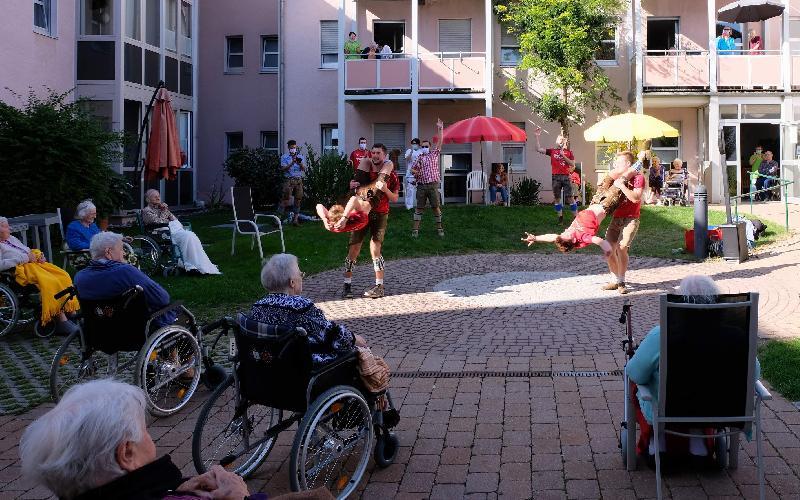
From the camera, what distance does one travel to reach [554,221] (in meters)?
20.5

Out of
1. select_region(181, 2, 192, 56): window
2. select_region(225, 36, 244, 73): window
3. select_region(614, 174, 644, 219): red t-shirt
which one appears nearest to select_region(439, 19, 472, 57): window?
select_region(225, 36, 244, 73): window

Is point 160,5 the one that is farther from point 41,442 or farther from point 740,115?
point 41,442

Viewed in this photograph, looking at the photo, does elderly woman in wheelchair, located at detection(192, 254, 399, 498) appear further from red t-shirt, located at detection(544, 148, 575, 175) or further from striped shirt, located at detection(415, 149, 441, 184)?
red t-shirt, located at detection(544, 148, 575, 175)

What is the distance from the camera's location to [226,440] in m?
5.19

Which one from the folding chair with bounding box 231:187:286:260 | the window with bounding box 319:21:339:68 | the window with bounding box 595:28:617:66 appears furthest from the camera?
the window with bounding box 319:21:339:68

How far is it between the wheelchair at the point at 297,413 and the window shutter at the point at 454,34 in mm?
24567

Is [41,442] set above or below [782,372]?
above

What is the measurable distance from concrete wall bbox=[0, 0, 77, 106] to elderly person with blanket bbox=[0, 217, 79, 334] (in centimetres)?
1065

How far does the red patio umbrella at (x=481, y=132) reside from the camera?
2262 centimetres

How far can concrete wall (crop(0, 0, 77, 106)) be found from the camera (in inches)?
795

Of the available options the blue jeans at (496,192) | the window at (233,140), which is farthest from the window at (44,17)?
the blue jeans at (496,192)

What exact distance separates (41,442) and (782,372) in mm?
6224

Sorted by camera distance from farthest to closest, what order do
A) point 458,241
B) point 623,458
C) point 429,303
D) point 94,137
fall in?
1. point 458,241
2. point 94,137
3. point 429,303
4. point 623,458

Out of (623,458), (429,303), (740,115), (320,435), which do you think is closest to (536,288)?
(429,303)
